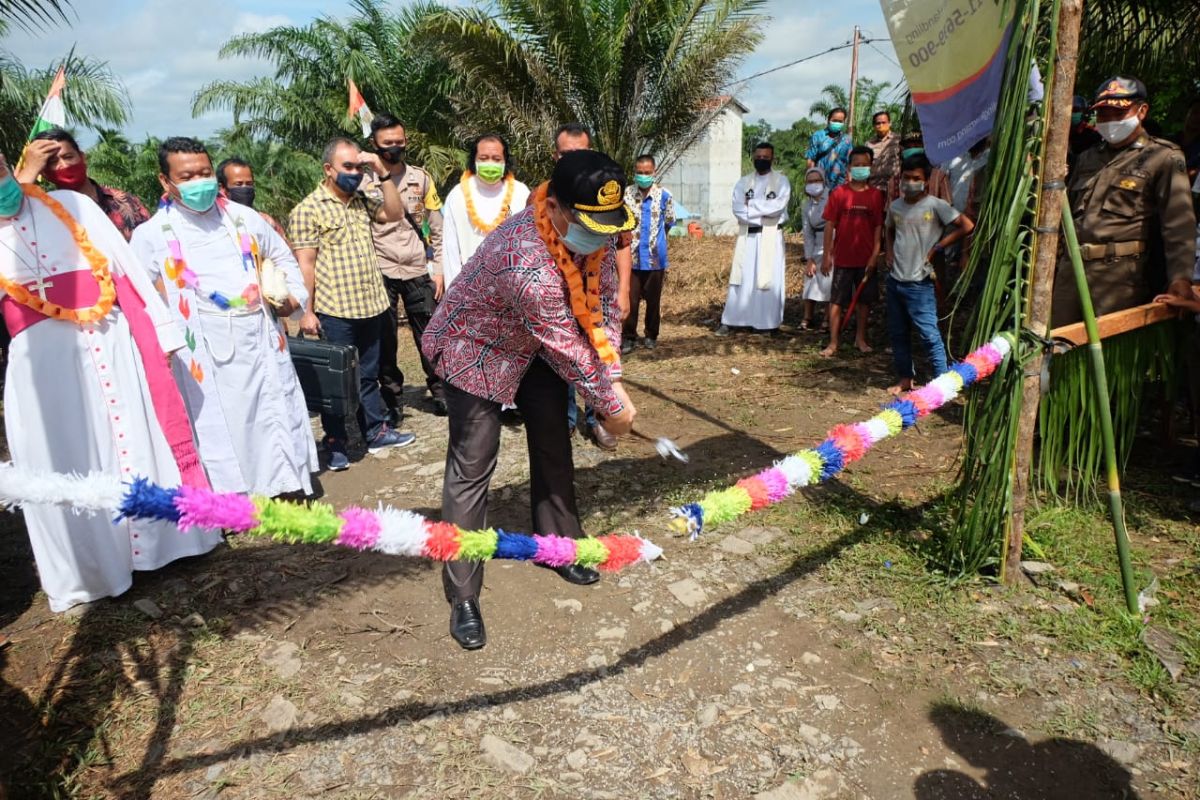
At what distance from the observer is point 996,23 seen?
9.23 ft

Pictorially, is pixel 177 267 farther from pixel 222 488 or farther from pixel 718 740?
pixel 718 740

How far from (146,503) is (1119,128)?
15.5 ft

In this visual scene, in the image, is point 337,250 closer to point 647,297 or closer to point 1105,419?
point 647,297

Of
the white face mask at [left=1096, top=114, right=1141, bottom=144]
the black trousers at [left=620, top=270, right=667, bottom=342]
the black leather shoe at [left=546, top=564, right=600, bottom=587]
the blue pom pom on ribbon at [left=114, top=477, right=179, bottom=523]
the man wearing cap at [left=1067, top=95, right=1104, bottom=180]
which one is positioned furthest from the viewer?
the black trousers at [left=620, top=270, right=667, bottom=342]

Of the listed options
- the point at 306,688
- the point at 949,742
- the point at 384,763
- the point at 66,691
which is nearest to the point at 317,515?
the point at 384,763

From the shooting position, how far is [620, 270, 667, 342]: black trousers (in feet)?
25.2

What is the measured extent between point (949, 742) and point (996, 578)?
1.04 meters

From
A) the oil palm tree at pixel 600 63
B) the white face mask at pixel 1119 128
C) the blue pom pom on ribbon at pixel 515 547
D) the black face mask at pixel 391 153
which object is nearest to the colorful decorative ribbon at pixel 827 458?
the blue pom pom on ribbon at pixel 515 547

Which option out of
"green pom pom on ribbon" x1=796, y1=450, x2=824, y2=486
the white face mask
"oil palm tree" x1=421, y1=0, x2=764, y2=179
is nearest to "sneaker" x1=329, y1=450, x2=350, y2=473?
"green pom pom on ribbon" x1=796, y1=450, x2=824, y2=486

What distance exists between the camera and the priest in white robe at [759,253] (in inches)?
324

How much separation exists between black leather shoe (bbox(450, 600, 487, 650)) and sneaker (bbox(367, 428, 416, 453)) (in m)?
2.39

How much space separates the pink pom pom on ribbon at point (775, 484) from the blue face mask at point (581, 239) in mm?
947

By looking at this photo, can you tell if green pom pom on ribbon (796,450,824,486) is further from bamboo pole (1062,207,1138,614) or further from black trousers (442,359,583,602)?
bamboo pole (1062,207,1138,614)

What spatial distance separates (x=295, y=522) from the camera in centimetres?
185
